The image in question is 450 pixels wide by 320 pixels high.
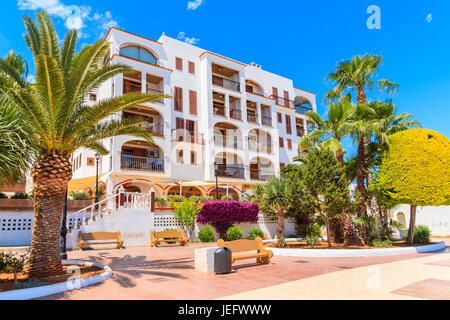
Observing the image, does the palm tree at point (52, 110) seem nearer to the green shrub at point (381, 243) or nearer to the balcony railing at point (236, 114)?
the green shrub at point (381, 243)

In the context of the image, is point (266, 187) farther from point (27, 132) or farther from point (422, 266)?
point (27, 132)

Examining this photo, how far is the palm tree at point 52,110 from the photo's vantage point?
7.62 meters

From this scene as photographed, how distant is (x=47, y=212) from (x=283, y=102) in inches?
1343

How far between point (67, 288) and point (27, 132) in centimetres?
426

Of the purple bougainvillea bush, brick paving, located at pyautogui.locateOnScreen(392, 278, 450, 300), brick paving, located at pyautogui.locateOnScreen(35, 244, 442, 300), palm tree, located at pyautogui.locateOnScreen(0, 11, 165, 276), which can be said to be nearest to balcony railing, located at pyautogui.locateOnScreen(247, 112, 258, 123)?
the purple bougainvillea bush

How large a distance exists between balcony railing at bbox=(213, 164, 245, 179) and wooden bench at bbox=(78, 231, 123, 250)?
1516 cm

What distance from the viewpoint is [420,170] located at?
43.1ft

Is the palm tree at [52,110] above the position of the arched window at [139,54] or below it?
below

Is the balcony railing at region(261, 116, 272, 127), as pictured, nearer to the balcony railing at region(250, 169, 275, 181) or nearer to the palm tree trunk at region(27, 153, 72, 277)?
the balcony railing at region(250, 169, 275, 181)

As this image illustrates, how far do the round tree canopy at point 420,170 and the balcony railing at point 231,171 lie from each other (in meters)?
17.6

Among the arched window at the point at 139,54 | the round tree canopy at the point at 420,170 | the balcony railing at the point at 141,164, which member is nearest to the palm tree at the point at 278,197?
the round tree canopy at the point at 420,170

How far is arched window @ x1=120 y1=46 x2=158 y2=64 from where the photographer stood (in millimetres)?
27484

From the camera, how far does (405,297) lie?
5.70m

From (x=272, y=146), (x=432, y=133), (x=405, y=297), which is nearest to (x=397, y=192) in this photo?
(x=432, y=133)
